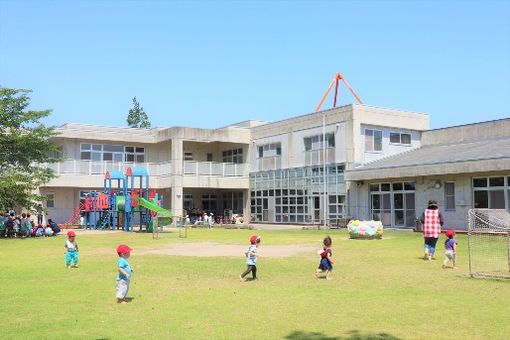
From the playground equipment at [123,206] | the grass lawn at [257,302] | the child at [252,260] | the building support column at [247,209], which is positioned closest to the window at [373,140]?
the building support column at [247,209]

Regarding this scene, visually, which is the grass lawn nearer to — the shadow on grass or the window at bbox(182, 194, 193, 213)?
the shadow on grass

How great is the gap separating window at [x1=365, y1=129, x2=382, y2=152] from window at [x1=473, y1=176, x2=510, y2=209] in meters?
9.29

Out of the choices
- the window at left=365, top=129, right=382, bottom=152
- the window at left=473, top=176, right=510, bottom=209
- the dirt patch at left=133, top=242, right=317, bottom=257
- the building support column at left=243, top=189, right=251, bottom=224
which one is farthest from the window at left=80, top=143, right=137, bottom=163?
the window at left=473, top=176, right=510, bottom=209

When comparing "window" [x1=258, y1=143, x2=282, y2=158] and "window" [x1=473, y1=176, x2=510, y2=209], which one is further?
"window" [x1=258, y1=143, x2=282, y2=158]

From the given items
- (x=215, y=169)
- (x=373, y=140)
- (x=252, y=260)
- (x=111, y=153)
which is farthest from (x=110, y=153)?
(x=252, y=260)

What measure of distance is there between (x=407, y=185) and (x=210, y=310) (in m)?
25.9

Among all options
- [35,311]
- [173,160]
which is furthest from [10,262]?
[173,160]

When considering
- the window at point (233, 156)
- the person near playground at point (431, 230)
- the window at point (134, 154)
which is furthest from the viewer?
the window at point (233, 156)

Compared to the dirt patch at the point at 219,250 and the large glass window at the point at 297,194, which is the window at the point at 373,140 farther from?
the dirt patch at the point at 219,250

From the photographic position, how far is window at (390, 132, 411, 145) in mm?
38500

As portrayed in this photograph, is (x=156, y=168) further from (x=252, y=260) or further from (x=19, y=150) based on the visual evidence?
(x=252, y=260)

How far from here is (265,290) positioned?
424 inches

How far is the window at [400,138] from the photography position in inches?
1516

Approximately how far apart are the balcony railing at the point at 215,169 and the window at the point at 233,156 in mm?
1377
